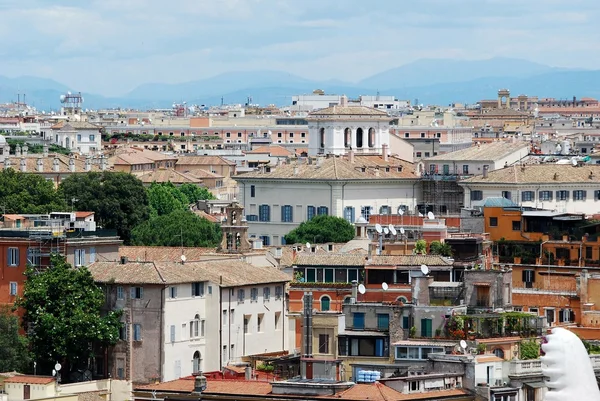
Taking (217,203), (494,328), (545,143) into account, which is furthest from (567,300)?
(545,143)

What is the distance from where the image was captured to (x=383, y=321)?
37.5 m

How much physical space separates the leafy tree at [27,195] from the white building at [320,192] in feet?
28.8

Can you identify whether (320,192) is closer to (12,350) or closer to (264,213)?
(264,213)

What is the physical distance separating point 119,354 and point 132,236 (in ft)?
90.3

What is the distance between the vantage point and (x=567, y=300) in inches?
1642

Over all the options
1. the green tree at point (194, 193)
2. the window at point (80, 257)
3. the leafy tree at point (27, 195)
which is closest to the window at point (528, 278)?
the window at point (80, 257)

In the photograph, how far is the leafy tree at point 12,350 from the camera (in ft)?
139

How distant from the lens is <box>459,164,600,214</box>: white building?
72250 millimetres

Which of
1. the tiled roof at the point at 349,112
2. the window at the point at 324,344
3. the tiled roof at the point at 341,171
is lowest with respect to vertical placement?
the window at the point at 324,344

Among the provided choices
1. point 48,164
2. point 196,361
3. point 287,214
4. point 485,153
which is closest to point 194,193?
point 48,164

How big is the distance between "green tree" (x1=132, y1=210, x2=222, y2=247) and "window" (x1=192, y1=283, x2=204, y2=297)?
63.4ft

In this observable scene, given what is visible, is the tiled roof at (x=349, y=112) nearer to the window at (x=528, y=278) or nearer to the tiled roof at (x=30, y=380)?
the window at (x=528, y=278)

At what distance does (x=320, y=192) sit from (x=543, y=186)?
42.4 ft

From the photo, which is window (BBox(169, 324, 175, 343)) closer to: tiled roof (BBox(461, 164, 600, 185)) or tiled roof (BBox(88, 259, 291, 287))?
tiled roof (BBox(88, 259, 291, 287))
